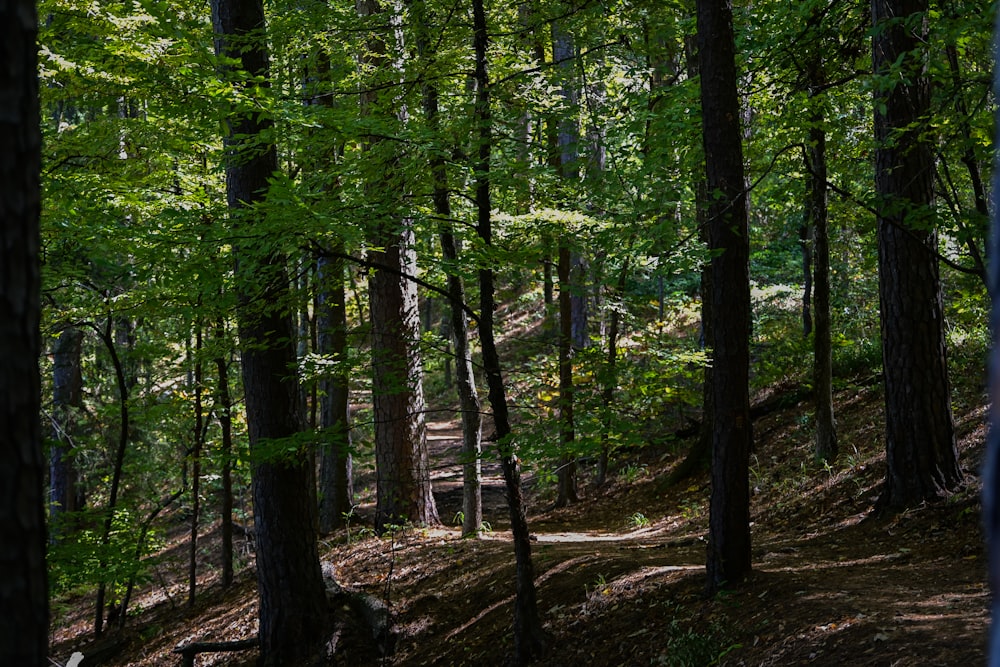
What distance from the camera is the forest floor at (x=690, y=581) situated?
5.28 metres

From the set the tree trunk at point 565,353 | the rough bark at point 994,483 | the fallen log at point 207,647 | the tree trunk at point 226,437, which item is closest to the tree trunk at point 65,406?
the tree trunk at point 226,437

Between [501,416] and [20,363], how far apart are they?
4.92 m

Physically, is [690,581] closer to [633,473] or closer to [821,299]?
[821,299]

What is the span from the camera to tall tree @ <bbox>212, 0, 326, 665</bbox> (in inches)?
281

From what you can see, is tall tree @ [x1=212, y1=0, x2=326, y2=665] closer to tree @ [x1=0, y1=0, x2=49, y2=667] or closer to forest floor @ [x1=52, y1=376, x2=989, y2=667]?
forest floor @ [x1=52, y1=376, x2=989, y2=667]

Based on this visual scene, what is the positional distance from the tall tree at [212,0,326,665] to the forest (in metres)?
0.03

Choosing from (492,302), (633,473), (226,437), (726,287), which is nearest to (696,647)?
(726,287)

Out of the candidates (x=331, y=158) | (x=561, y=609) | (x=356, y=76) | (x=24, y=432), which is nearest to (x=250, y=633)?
(x=561, y=609)

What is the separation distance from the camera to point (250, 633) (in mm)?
9898

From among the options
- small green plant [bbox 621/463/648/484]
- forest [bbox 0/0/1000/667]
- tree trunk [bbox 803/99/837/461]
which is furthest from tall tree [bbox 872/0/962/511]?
small green plant [bbox 621/463/648/484]

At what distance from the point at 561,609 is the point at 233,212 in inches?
180

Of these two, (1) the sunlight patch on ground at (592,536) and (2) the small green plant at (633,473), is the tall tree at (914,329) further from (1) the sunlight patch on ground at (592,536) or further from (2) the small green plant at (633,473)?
(2) the small green plant at (633,473)

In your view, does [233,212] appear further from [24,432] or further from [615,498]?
[615,498]

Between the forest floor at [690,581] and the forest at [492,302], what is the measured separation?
0.04 meters
